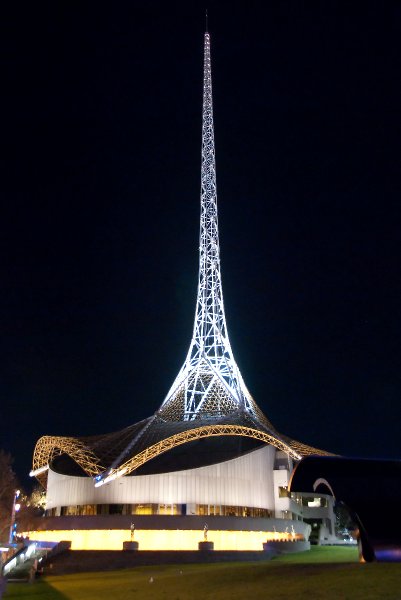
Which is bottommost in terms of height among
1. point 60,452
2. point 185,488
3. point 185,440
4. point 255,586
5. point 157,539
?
point 157,539

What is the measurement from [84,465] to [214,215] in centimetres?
2850

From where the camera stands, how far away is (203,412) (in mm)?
55406

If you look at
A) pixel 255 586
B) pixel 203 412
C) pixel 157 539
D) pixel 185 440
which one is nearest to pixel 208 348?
pixel 203 412

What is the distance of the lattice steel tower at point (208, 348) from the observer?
55.7 metres

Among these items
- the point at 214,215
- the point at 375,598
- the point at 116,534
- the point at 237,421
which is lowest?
the point at 116,534

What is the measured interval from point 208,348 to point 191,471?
566 inches

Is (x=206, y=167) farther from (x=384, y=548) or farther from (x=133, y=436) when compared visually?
(x=384, y=548)

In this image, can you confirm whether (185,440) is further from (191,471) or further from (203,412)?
(203,412)

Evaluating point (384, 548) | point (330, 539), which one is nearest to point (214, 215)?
point (330, 539)

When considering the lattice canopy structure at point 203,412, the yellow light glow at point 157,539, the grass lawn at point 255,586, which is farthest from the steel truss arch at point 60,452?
the grass lawn at point 255,586

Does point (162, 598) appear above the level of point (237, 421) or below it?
below

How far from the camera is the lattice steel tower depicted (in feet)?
183

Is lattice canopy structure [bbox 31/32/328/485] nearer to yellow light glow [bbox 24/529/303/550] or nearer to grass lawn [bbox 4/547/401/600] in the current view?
yellow light glow [bbox 24/529/303/550]

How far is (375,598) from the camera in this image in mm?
13570
